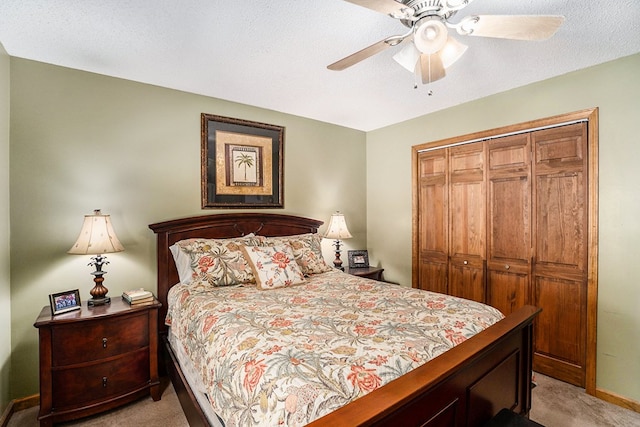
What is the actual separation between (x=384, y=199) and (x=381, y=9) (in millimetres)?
2876

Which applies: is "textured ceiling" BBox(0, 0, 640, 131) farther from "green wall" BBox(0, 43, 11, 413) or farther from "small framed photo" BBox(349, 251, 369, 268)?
"small framed photo" BBox(349, 251, 369, 268)

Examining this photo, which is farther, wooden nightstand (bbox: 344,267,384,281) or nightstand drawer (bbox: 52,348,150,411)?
wooden nightstand (bbox: 344,267,384,281)

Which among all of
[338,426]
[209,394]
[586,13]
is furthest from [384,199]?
[338,426]

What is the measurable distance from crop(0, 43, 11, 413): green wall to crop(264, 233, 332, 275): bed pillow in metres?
1.80

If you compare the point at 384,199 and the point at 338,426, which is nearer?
the point at 338,426

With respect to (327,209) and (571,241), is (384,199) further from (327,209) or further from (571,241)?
(571,241)

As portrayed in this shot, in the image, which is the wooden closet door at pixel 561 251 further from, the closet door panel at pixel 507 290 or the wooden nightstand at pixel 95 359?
the wooden nightstand at pixel 95 359

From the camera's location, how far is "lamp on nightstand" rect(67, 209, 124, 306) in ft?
7.01

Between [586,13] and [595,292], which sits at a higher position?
[586,13]

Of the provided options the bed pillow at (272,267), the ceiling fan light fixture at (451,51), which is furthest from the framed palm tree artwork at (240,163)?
the ceiling fan light fixture at (451,51)

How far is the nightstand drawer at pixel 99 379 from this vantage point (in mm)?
1975

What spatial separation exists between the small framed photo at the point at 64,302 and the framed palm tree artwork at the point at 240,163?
121cm

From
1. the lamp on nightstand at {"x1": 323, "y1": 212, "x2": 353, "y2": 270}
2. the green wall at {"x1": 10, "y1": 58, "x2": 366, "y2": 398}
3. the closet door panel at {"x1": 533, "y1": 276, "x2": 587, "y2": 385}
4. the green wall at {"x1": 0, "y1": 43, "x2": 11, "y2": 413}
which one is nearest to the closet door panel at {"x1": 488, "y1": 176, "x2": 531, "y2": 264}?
the closet door panel at {"x1": 533, "y1": 276, "x2": 587, "y2": 385}

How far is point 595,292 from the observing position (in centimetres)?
239
